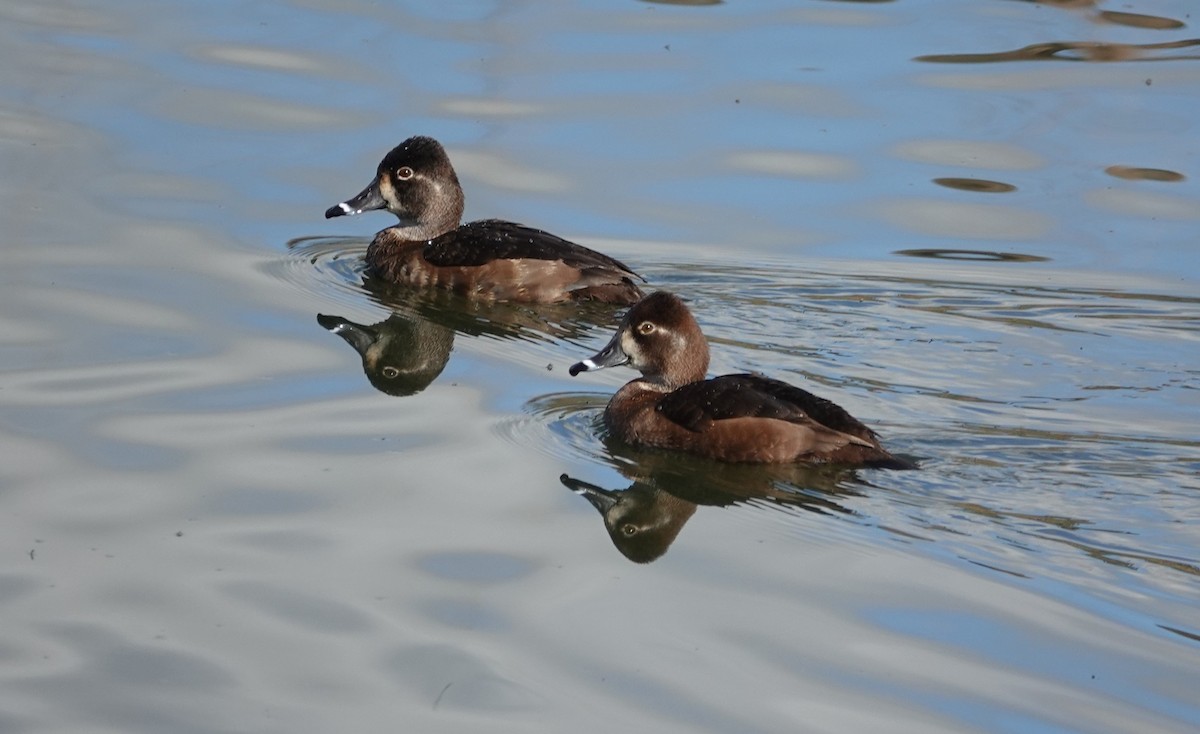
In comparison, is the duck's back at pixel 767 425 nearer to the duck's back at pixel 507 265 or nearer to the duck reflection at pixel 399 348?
the duck reflection at pixel 399 348

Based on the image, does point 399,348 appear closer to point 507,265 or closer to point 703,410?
point 507,265

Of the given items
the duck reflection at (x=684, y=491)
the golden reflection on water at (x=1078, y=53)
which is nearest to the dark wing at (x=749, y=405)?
the duck reflection at (x=684, y=491)

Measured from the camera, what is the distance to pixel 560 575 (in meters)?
6.86

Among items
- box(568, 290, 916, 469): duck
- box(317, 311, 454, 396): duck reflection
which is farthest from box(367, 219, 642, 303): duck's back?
box(568, 290, 916, 469): duck

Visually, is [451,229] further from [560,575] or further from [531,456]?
[560,575]

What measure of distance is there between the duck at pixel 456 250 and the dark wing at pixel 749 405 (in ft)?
7.16

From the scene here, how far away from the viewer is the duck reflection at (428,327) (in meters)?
9.34

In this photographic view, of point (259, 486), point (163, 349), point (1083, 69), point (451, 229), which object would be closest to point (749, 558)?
point (259, 486)

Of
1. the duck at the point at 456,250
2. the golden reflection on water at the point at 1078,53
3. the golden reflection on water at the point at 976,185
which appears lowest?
the duck at the point at 456,250

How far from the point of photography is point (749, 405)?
810 cm

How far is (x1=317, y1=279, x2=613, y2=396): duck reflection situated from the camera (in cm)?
934

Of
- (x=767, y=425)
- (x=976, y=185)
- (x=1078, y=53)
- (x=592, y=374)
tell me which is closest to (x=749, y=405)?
(x=767, y=425)

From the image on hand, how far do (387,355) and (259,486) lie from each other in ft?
7.06

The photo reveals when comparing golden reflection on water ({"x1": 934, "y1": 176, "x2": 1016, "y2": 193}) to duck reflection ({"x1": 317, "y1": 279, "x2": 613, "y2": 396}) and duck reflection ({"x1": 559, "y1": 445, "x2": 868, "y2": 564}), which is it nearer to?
duck reflection ({"x1": 317, "y1": 279, "x2": 613, "y2": 396})
